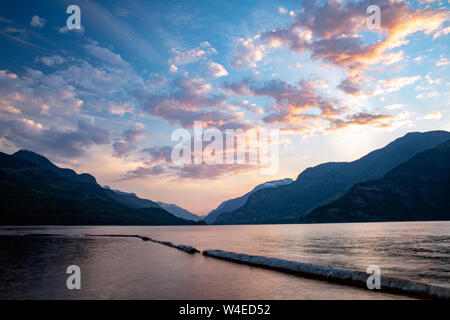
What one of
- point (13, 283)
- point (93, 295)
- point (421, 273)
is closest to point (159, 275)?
point (93, 295)

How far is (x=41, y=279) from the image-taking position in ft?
88.5

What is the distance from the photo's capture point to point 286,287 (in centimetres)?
2416

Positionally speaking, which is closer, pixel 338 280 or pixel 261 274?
pixel 338 280

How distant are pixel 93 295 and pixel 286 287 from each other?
15.5 m
